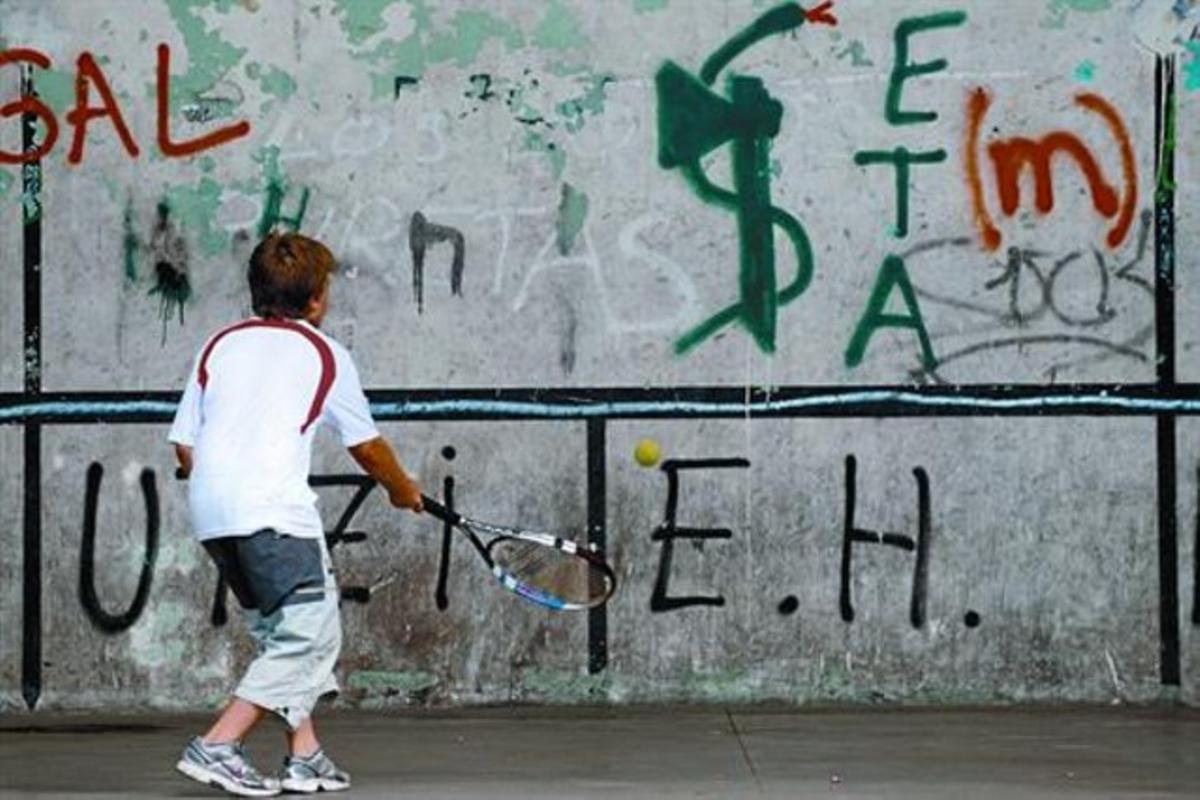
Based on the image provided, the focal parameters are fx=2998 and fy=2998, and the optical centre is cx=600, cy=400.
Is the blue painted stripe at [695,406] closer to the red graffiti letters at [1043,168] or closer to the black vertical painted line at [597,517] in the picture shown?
the black vertical painted line at [597,517]

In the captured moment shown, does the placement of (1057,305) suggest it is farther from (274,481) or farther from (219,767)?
(219,767)

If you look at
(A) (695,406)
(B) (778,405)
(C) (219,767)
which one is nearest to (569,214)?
(A) (695,406)

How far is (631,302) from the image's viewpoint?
10.1 meters

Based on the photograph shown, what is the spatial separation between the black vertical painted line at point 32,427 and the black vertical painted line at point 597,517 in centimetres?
187

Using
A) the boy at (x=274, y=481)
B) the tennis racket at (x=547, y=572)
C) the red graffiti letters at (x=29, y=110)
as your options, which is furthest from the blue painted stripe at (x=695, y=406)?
the boy at (x=274, y=481)

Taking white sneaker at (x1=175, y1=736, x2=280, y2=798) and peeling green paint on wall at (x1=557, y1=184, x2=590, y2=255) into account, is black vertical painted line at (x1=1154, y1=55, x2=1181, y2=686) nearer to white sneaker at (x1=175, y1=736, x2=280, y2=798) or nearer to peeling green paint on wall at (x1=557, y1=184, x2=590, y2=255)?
peeling green paint on wall at (x1=557, y1=184, x2=590, y2=255)

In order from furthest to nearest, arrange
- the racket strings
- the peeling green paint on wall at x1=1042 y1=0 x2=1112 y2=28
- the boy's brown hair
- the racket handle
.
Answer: the peeling green paint on wall at x1=1042 y1=0 x2=1112 y2=28 < the racket strings < the racket handle < the boy's brown hair

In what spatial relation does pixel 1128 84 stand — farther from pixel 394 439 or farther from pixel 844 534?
pixel 394 439

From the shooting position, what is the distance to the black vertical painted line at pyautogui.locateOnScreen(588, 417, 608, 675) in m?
10.1

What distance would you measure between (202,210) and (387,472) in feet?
7.14

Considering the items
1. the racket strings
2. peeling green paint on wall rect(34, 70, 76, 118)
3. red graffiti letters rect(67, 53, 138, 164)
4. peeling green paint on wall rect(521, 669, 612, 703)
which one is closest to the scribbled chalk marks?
peeling green paint on wall rect(521, 669, 612, 703)

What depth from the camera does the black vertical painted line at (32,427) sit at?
33.2ft

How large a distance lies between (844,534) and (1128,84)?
70.5 inches

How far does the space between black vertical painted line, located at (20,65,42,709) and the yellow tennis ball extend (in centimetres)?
203
